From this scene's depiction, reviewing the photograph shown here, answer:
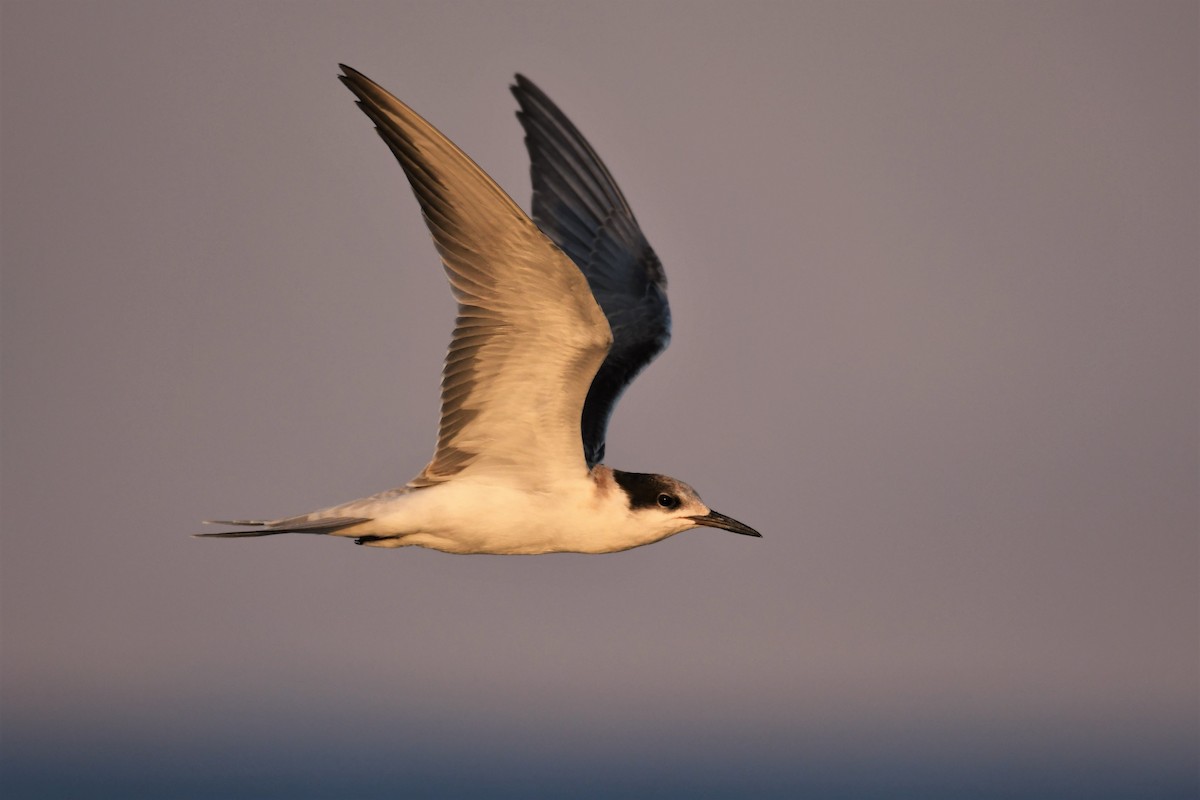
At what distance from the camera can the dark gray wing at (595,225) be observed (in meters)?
10.8

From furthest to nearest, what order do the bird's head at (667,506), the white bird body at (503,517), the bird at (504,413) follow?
1. the bird's head at (667,506)
2. the white bird body at (503,517)
3. the bird at (504,413)

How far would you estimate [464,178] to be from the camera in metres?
7.23

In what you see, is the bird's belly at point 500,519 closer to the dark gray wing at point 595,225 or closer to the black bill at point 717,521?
the black bill at point 717,521

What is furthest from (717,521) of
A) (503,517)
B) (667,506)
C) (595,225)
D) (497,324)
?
(595,225)

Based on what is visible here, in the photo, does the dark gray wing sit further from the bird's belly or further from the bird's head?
the bird's belly

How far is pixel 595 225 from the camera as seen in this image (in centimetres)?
1131

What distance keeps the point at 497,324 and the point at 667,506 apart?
1707 mm

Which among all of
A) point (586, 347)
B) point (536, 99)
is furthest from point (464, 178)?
point (536, 99)

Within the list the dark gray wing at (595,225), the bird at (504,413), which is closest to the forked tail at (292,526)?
→ the bird at (504,413)

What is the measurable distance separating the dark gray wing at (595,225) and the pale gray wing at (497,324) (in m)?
2.14

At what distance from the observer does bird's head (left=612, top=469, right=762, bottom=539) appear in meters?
8.62

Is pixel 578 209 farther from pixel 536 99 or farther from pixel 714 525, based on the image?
pixel 714 525

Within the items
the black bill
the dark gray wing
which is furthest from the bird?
the dark gray wing

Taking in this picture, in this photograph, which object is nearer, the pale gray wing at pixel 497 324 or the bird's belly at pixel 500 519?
the pale gray wing at pixel 497 324
